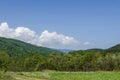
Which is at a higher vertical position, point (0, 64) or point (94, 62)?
point (94, 62)

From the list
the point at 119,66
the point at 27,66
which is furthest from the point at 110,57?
the point at 27,66

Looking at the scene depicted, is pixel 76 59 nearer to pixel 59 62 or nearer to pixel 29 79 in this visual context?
pixel 59 62

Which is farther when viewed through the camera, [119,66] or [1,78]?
[119,66]

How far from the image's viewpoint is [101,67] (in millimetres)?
107250

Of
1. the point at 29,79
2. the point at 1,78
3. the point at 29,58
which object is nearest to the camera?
the point at 1,78

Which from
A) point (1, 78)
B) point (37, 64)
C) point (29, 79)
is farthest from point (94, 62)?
point (1, 78)

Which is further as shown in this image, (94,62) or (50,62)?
(50,62)

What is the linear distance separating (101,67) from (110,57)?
5430 millimetres

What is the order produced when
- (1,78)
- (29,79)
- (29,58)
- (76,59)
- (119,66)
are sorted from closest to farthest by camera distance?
1. (1,78)
2. (29,79)
3. (119,66)
4. (76,59)
5. (29,58)

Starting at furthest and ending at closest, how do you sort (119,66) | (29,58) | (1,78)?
(29,58), (119,66), (1,78)

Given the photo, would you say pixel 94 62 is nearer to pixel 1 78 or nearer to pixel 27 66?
pixel 27 66

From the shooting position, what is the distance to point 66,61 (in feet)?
390

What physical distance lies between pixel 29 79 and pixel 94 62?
8582cm

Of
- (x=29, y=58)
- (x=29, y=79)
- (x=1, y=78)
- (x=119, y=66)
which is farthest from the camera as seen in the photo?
(x=29, y=58)
